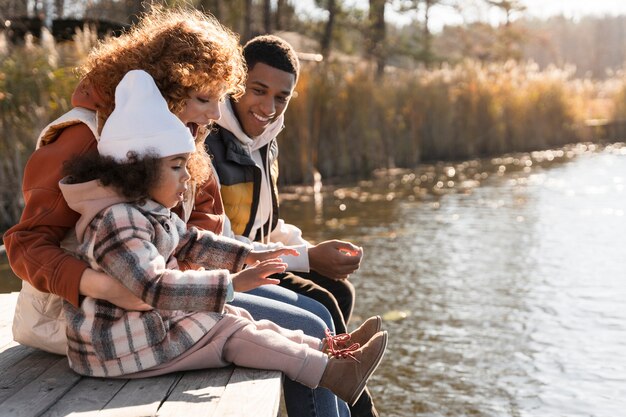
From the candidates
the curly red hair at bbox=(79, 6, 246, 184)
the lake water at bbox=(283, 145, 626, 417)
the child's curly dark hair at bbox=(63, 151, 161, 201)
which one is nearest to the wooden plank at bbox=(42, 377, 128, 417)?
the child's curly dark hair at bbox=(63, 151, 161, 201)

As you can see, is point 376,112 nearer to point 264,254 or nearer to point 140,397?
point 264,254

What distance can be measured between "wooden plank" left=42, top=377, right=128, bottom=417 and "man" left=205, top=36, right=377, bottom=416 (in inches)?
32.5

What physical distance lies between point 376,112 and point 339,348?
9.16 m

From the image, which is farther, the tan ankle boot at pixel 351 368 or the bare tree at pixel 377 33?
the bare tree at pixel 377 33

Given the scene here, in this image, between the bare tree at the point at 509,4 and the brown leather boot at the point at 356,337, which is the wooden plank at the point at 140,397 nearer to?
the brown leather boot at the point at 356,337

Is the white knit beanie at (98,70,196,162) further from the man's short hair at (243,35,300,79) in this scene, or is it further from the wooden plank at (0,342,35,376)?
the man's short hair at (243,35,300,79)

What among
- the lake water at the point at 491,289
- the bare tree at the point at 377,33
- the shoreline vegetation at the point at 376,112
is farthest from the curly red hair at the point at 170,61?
the bare tree at the point at 377,33

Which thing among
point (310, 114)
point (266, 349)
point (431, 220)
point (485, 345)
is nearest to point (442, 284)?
point (485, 345)

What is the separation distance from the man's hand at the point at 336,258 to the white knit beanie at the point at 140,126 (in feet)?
3.15

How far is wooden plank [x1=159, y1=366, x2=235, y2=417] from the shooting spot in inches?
81.4

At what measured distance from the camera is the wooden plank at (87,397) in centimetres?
212

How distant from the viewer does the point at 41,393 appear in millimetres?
2248

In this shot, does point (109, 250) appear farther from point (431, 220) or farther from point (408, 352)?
point (431, 220)

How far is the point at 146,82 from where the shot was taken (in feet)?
7.61
